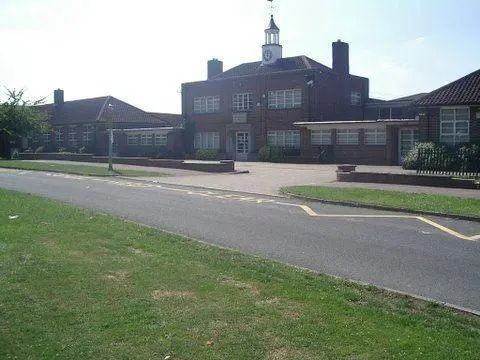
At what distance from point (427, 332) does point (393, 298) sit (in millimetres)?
1318

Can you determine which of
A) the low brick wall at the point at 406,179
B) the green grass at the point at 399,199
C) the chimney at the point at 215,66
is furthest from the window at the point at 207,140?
the green grass at the point at 399,199

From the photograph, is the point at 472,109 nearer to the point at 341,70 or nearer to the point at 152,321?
the point at 341,70

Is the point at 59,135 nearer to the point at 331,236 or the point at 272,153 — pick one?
the point at 272,153

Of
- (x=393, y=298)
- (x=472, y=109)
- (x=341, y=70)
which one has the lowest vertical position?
(x=393, y=298)

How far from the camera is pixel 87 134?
60.0 m

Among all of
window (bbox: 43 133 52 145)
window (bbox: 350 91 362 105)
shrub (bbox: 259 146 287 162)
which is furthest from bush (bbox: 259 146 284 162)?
window (bbox: 43 133 52 145)

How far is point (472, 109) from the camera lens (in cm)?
2894

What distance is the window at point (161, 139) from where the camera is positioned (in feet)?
167

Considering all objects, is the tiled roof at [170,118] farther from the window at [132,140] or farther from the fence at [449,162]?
the fence at [449,162]

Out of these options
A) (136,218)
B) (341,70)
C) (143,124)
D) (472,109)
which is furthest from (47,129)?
(136,218)

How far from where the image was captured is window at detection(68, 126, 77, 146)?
6180cm

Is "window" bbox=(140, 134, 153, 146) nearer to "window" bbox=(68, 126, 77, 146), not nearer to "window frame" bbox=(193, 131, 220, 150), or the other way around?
"window frame" bbox=(193, 131, 220, 150)

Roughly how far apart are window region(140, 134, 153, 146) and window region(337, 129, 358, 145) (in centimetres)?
2060

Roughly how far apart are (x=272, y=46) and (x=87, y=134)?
24.0 meters
